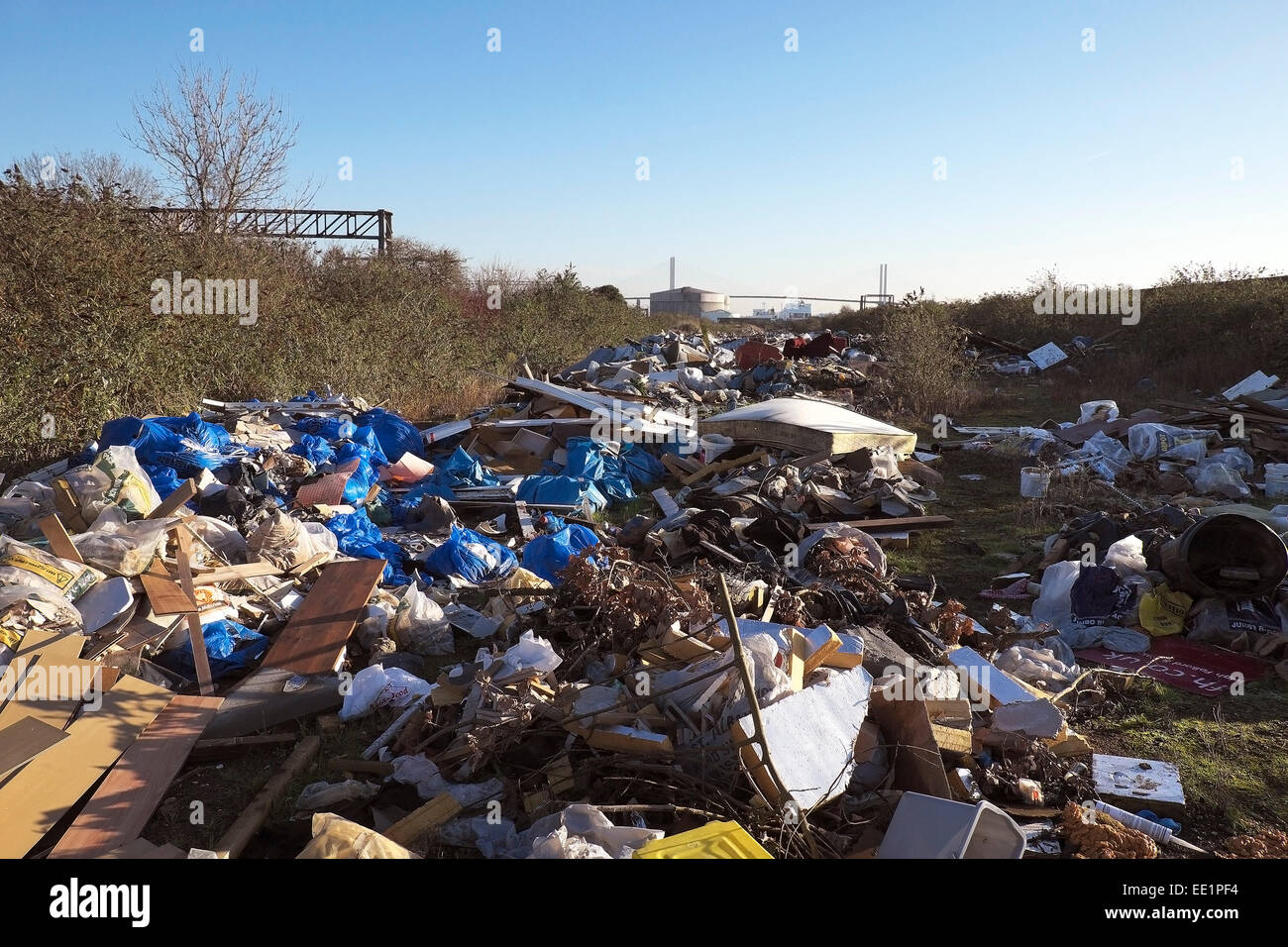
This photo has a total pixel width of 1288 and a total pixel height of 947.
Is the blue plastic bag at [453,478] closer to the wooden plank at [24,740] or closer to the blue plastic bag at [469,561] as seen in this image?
the blue plastic bag at [469,561]

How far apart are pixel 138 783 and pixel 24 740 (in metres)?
0.46

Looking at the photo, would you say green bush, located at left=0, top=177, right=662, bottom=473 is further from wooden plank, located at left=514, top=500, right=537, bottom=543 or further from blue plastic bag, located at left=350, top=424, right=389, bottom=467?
wooden plank, located at left=514, top=500, right=537, bottom=543

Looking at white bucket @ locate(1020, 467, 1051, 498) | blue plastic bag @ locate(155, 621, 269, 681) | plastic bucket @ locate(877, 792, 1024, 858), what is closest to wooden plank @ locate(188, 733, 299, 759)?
blue plastic bag @ locate(155, 621, 269, 681)

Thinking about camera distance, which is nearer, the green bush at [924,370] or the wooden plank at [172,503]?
the wooden plank at [172,503]

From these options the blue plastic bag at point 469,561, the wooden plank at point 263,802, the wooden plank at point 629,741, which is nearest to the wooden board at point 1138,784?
the wooden plank at point 629,741

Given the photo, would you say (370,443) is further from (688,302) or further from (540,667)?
(688,302)

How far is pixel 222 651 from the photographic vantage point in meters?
4.51

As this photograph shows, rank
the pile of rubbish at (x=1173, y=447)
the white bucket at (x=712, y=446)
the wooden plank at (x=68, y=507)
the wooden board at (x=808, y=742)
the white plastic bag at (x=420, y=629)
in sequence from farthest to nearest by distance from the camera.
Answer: the white bucket at (x=712, y=446) < the pile of rubbish at (x=1173, y=447) < the wooden plank at (x=68, y=507) < the white plastic bag at (x=420, y=629) < the wooden board at (x=808, y=742)

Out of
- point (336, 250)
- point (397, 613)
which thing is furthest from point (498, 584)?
point (336, 250)

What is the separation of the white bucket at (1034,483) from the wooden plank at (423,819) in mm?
6982

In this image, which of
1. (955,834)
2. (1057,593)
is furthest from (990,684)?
(1057,593)

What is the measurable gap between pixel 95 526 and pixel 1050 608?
239 inches

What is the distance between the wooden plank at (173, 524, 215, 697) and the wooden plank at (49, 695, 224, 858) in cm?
29

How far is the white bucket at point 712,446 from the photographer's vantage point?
9656mm
